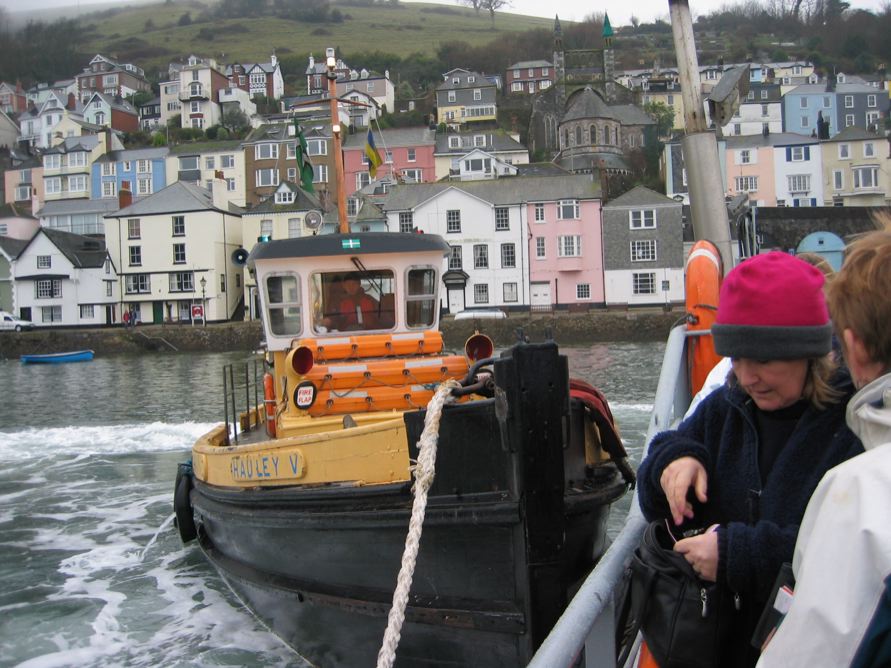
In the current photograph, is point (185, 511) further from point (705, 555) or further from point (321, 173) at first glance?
point (321, 173)

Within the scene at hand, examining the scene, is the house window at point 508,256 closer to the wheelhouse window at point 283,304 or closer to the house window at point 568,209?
the house window at point 568,209

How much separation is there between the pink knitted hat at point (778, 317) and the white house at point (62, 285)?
189ft

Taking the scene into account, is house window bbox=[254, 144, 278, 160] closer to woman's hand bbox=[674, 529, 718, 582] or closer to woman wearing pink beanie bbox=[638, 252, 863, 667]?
woman wearing pink beanie bbox=[638, 252, 863, 667]

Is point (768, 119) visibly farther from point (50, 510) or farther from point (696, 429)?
point (696, 429)

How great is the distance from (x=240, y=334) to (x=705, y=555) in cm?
4726

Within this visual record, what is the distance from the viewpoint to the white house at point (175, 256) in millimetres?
54906

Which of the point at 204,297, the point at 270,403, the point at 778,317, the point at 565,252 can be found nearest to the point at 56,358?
the point at 204,297

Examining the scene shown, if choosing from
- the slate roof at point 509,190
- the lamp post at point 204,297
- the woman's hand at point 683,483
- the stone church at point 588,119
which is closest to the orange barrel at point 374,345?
the woman's hand at point 683,483

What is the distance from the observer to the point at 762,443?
7.64ft

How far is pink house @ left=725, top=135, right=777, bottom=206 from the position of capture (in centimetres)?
→ 6712

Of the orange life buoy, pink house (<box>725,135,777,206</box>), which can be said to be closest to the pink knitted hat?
the orange life buoy

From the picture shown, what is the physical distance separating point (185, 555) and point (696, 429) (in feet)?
31.4

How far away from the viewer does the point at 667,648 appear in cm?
212

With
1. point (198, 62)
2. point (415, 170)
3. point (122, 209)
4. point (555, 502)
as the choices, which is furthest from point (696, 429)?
point (198, 62)
